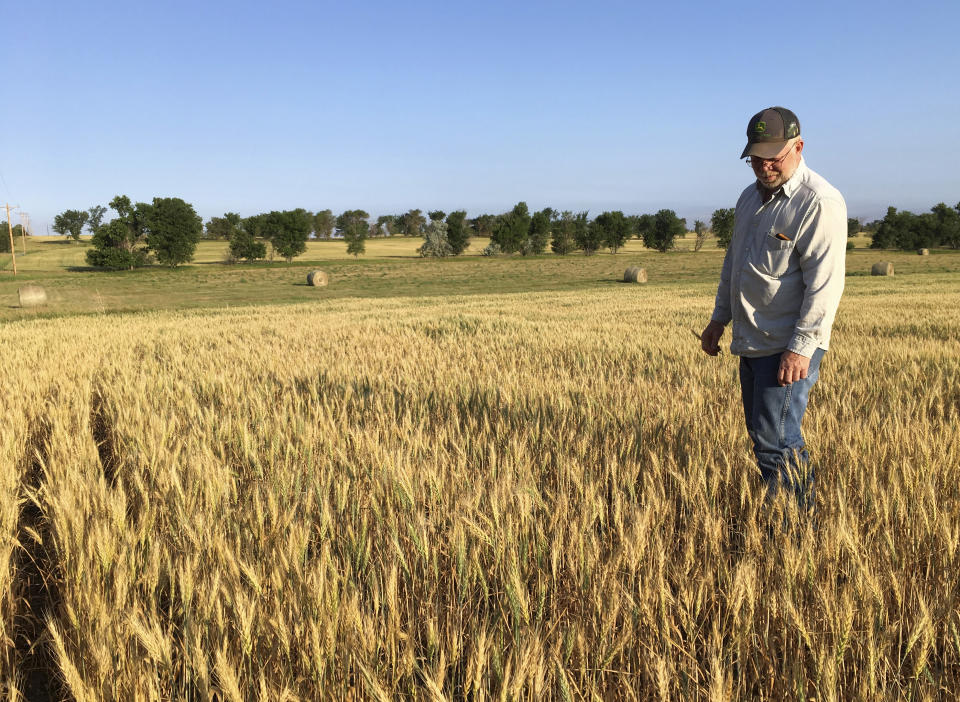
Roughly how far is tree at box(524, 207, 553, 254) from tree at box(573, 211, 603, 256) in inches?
171

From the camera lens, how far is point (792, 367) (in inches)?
114

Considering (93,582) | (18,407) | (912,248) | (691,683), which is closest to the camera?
(691,683)

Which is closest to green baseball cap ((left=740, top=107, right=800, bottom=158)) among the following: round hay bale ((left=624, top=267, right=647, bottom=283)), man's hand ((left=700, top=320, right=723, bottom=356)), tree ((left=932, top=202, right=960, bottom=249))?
man's hand ((left=700, top=320, right=723, bottom=356))

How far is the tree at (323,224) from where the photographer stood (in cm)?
13618

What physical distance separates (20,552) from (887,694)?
329 centimetres

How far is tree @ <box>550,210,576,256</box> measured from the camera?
88.2 m

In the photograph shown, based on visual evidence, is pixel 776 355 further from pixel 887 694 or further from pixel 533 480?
pixel 887 694

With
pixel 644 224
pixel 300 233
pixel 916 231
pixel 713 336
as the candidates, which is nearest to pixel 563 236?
pixel 644 224

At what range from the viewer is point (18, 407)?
4.97m

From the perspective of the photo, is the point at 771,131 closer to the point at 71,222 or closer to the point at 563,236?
the point at 563,236

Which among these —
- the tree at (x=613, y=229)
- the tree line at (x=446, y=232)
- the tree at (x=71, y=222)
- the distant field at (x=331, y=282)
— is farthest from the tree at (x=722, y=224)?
the tree at (x=71, y=222)

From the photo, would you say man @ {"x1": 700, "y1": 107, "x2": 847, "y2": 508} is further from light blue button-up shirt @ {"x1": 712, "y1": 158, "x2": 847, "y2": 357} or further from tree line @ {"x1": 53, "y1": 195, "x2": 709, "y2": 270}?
tree line @ {"x1": 53, "y1": 195, "x2": 709, "y2": 270}

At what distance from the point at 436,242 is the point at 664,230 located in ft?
114

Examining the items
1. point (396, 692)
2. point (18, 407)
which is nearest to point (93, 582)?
point (396, 692)
